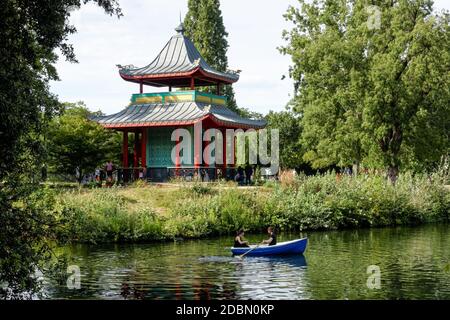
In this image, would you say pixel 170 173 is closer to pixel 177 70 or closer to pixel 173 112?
pixel 173 112

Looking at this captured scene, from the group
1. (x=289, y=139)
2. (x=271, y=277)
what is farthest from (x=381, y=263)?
(x=289, y=139)

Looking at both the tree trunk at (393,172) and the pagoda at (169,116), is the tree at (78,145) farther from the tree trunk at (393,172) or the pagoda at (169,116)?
the tree trunk at (393,172)

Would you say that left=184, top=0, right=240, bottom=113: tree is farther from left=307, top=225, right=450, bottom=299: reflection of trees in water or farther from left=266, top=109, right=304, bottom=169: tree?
left=307, top=225, right=450, bottom=299: reflection of trees in water

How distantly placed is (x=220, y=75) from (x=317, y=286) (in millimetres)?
27949

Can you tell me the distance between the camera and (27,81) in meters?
13.4

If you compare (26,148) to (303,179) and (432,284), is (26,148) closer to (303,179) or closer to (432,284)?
(432,284)

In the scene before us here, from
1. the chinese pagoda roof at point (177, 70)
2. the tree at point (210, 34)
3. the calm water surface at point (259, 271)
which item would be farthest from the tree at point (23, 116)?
the tree at point (210, 34)

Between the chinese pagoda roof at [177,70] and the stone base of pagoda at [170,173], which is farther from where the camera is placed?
the chinese pagoda roof at [177,70]

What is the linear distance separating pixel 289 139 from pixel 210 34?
1621 centimetres

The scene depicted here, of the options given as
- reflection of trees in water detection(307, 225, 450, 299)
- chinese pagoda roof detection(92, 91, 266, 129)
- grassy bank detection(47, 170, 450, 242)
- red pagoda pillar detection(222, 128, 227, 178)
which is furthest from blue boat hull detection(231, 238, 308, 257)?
red pagoda pillar detection(222, 128, 227, 178)

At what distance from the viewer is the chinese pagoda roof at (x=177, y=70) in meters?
42.5

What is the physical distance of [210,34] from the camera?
60.6 meters

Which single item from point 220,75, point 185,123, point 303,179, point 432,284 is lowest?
point 432,284
